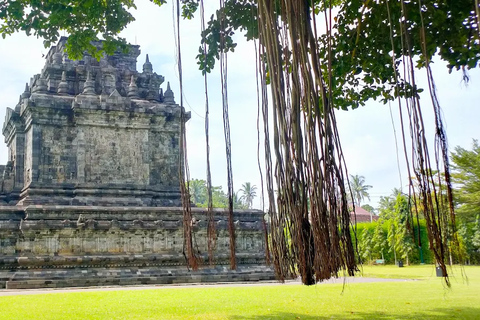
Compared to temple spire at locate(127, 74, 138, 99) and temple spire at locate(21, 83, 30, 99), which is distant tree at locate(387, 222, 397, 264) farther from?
temple spire at locate(21, 83, 30, 99)

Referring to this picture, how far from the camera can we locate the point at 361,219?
58844mm

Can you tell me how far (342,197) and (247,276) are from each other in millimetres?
16560

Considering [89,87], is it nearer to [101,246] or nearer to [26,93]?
[26,93]

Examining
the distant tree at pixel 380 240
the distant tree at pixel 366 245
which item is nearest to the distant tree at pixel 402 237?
the distant tree at pixel 380 240

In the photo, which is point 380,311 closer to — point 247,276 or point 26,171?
point 247,276

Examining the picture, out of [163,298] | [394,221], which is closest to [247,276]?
[163,298]

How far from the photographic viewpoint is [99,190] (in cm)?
1989

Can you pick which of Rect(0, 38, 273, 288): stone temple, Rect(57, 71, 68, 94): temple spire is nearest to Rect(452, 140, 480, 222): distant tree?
Rect(0, 38, 273, 288): stone temple

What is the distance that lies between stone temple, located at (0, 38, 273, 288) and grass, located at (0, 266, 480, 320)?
4419 millimetres

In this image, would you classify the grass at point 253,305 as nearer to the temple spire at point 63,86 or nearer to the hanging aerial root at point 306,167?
the hanging aerial root at point 306,167

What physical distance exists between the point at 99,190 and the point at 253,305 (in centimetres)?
1143

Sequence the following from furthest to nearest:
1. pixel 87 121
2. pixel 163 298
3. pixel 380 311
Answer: pixel 87 121 < pixel 163 298 < pixel 380 311

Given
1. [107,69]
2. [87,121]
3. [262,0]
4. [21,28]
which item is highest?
[107,69]

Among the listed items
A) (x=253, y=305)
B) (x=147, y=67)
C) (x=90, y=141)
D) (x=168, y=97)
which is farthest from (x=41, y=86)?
(x=253, y=305)
